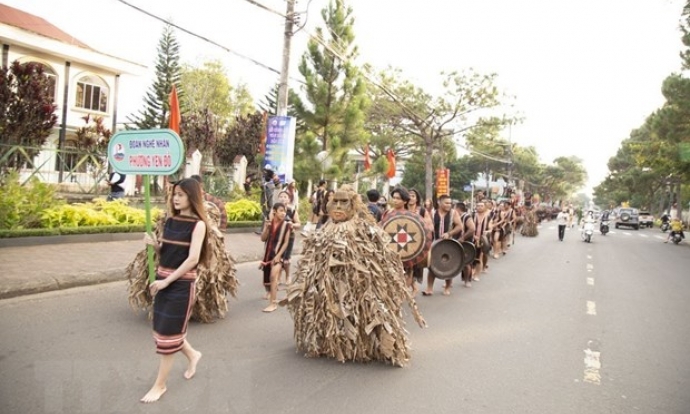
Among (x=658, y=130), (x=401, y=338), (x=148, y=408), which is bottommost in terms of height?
(x=148, y=408)

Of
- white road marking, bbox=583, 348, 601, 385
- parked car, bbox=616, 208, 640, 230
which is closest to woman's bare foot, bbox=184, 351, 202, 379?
white road marking, bbox=583, 348, 601, 385

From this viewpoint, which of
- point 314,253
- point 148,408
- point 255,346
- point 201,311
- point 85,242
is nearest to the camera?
point 148,408

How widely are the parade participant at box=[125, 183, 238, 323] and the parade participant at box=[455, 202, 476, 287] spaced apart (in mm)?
4611

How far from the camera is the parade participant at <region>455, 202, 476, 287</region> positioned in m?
9.59

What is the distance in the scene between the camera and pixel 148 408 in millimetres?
3732

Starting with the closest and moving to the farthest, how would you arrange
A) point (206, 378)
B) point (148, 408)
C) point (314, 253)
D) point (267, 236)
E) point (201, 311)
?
point (148, 408) < point (206, 378) < point (314, 253) < point (201, 311) < point (267, 236)

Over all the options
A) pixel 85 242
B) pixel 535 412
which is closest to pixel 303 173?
pixel 85 242

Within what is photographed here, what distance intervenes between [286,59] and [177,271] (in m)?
13.0

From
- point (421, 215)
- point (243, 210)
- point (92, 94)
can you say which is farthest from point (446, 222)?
point (92, 94)

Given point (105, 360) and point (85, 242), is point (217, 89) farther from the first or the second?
point (105, 360)

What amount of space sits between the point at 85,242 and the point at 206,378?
7.81m

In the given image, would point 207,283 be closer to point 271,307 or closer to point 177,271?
point 271,307

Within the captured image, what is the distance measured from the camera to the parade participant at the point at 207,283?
237 inches

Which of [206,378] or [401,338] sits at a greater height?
[401,338]
